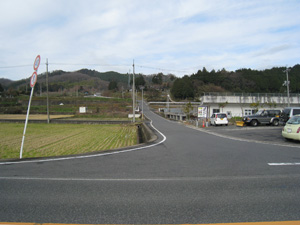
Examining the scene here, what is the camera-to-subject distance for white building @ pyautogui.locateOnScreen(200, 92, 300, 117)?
141 feet

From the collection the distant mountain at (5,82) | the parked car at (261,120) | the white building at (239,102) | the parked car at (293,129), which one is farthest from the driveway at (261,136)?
the distant mountain at (5,82)

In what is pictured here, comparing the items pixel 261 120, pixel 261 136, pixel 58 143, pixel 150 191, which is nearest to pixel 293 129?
pixel 261 136

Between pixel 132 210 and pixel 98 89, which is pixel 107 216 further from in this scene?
pixel 98 89

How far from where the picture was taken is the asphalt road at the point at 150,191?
3455 millimetres

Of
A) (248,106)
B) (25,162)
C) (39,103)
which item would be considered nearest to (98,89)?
(39,103)

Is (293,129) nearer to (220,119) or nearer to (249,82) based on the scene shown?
(220,119)

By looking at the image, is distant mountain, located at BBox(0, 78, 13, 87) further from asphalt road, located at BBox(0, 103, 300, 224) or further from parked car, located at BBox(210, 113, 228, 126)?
asphalt road, located at BBox(0, 103, 300, 224)

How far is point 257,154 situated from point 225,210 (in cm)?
539

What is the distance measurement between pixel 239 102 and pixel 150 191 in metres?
42.9

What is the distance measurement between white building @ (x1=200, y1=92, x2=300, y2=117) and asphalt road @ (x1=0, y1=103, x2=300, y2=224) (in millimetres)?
36964

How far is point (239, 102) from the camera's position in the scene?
4328 centimetres

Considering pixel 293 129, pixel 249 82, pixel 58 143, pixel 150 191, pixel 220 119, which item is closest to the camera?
pixel 150 191

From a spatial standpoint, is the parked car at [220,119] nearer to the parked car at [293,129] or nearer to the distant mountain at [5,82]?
the parked car at [293,129]

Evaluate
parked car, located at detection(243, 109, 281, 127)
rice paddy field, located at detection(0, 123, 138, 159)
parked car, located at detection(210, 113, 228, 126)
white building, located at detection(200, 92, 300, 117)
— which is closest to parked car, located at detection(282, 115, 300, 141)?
rice paddy field, located at detection(0, 123, 138, 159)
